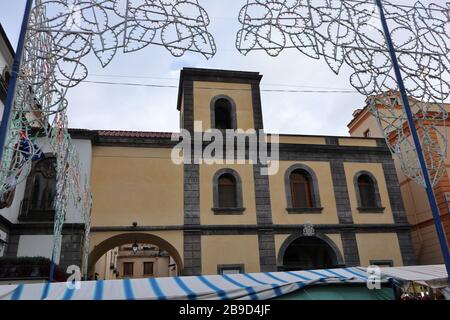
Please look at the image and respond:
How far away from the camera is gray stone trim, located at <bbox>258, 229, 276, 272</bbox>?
14.3 m

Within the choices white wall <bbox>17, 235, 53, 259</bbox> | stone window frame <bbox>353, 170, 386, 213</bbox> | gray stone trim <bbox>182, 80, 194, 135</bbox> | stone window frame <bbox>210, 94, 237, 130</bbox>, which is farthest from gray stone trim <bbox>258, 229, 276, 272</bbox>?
white wall <bbox>17, 235, 53, 259</bbox>

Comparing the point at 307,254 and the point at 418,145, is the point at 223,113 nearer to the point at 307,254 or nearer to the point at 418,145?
the point at 307,254

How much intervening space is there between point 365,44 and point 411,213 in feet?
50.4

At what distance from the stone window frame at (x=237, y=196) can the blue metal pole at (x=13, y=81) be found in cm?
1101

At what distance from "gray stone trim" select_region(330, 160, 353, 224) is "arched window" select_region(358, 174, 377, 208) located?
3.01 ft

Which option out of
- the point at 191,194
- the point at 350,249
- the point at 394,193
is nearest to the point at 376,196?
the point at 394,193

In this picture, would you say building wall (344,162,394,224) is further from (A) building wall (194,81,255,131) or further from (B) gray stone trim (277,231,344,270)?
(A) building wall (194,81,255,131)

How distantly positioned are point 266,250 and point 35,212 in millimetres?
8775

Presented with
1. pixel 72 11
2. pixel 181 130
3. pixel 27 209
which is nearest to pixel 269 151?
pixel 181 130

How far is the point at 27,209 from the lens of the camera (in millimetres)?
13508
